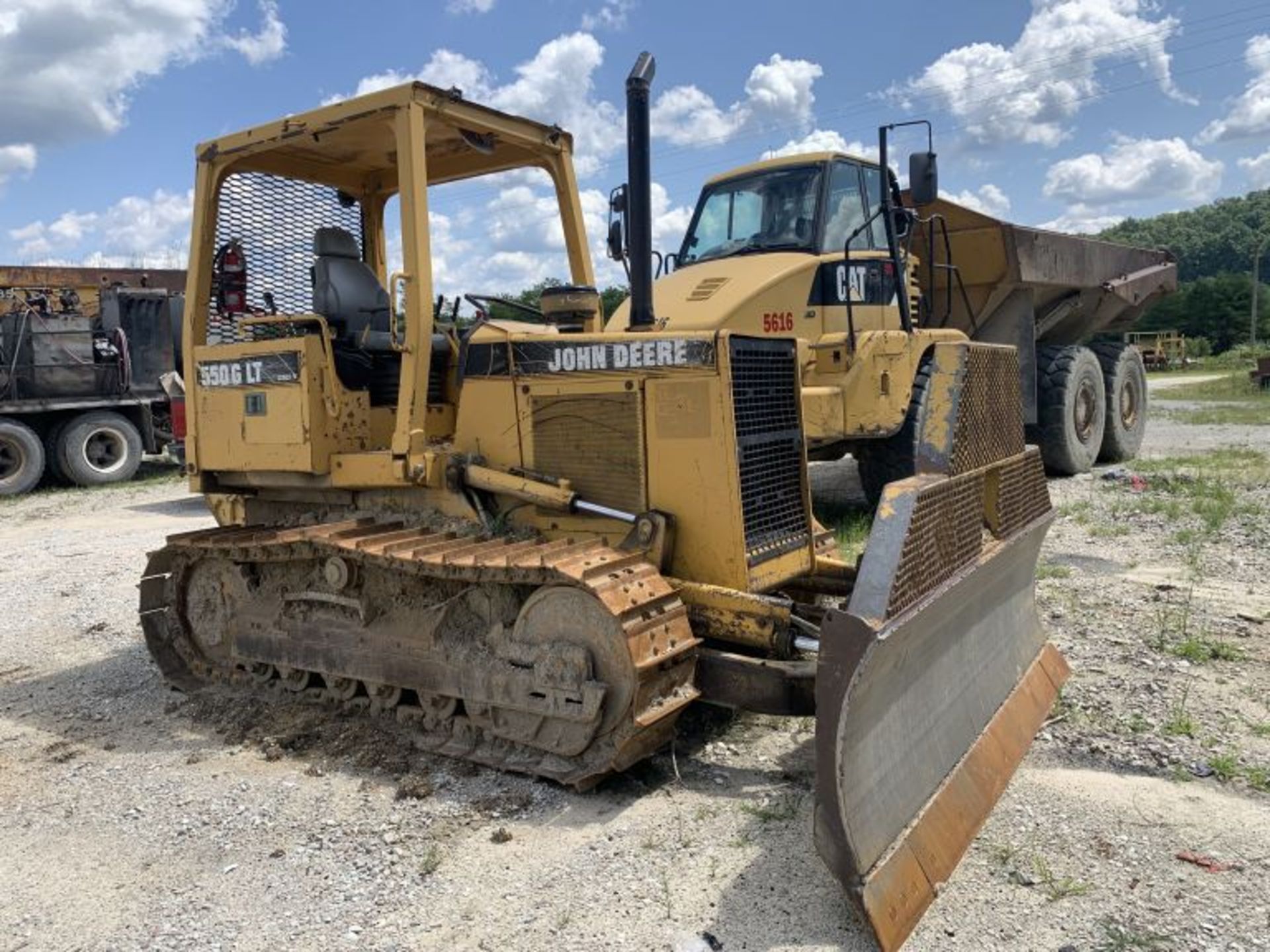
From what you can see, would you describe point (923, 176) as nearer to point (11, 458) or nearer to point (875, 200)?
point (875, 200)

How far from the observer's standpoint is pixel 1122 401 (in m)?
13.7

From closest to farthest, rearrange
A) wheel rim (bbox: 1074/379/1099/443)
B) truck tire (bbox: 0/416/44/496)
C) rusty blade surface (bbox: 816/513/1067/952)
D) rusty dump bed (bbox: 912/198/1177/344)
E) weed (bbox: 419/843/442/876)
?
rusty blade surface (bbox: 816/513/1067/952)
weed (bbox: 419/843/442/876)
rusty dump bed (bbox: 912/198/1177/344)
wheel rim (bbox: 1074/379/1099/443)
truck tire (bbox: 0/416/44/496)

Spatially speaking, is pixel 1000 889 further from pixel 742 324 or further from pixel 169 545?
pixel 742 324

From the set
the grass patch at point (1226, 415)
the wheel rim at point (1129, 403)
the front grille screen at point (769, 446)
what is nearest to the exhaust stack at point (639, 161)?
the front grille screen at point (769, 446)

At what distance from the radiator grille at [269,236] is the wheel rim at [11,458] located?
37.9ft

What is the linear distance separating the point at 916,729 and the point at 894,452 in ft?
16.7

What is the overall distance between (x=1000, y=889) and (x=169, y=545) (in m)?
4.43

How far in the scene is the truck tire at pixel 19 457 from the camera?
49.6ft

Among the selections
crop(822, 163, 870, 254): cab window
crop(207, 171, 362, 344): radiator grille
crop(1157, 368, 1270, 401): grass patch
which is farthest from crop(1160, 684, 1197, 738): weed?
crop(1157, 368, 1270, 401): grass patch

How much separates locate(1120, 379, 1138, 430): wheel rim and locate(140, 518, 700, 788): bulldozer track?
11.4 m

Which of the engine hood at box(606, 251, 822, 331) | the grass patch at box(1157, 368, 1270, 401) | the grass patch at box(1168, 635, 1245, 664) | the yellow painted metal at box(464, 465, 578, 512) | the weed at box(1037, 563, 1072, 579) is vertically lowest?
the grass patch at box(1168, 635, 1245, 664)

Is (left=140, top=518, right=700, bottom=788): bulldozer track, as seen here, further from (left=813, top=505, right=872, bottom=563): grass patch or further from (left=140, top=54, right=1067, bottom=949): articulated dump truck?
(left=813, top=505, right=872, bottom=563): grass patch

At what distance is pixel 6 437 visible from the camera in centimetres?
1516

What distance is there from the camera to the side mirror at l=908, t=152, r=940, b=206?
7555 mm
